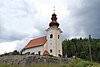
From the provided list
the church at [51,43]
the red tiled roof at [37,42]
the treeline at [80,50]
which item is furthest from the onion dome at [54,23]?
the treeline at [80,50]

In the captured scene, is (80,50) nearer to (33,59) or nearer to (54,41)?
(54,41)

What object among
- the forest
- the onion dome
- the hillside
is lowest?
the hillside

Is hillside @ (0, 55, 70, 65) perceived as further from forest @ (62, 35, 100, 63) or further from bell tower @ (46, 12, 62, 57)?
forest @ (62, 35, 100, 63)

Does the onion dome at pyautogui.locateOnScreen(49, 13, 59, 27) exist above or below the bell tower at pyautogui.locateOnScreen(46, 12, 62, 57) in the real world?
above

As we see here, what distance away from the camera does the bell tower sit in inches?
2202

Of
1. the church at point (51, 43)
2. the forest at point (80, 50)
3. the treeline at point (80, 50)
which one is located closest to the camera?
the church at point (51, 43)

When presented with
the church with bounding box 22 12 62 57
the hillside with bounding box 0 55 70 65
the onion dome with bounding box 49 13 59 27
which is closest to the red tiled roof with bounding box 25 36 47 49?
the church with bounding box 22 12 62 57

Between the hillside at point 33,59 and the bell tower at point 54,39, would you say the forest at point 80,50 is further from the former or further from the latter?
the hillside at point 33,59

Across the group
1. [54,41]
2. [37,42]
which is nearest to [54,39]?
[54,41]

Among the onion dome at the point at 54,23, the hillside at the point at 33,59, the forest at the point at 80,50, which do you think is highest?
the onion dome at the point at 54,23

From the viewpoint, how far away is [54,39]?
56.4 metres

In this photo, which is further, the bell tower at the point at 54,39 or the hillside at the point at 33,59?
the bell tower at the point at 54,39

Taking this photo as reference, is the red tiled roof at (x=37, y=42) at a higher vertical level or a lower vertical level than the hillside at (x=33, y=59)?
higher

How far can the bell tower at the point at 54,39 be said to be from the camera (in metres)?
55.9
